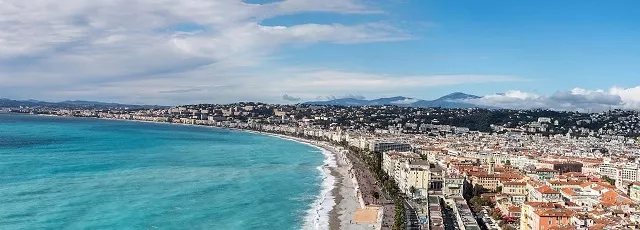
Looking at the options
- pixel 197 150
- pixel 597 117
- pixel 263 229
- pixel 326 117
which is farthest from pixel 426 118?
pixel 263 229

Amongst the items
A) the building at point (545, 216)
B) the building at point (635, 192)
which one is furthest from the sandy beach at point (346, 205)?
the building at point (635, 192)

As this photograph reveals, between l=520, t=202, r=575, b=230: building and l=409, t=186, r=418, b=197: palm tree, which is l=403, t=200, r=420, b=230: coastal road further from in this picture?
l=520, t=202, r=575, b=230: building

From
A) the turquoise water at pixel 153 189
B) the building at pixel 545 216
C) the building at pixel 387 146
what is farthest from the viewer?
the building at pixel 387 146

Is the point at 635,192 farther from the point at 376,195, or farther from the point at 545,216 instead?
the point at 376,195

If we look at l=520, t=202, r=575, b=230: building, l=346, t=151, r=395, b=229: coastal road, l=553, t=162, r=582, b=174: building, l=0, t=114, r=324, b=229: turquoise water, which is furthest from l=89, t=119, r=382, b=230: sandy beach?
l=553, t=162, r=582, b=174: building

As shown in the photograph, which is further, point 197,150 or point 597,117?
point 597,117

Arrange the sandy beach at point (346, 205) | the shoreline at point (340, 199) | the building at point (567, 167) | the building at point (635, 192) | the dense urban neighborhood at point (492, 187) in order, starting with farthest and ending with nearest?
the building at point (567, 167) < the building at point (635, 192) < the shoreline at point (340, 199) < the sandy beach at point (346, 205) < the dense urban neighborhood at point (492, 187)

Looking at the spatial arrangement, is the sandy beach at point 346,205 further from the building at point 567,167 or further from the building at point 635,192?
the building at point 567,167

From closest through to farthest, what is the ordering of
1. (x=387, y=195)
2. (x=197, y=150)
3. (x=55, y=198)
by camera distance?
(x=55, y=198) → (x=387, y=195) → (x=197, y=150)

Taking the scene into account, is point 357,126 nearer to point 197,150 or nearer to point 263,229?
point 197,150
